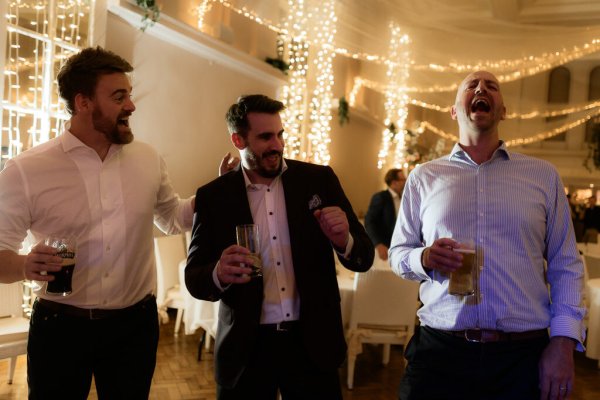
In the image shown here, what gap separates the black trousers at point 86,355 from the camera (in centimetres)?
188

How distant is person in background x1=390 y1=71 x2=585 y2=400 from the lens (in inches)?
67.7

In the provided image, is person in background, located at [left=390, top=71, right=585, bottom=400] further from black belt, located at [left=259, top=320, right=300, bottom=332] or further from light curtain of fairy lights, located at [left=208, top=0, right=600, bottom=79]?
light curtain of fairy lights, located at [left=208, top=0, right=600, bottom=79]

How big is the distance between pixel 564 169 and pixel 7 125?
60.1 ft

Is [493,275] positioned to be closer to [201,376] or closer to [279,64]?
[201,376]

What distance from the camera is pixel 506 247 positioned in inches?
70.7

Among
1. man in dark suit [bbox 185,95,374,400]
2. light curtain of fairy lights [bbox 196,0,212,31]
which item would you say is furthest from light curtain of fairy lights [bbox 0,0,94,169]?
man in dark suit [bbox 185,95,374,400]

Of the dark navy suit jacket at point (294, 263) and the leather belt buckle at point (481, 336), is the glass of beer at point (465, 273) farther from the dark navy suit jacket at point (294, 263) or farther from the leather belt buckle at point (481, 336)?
the dark navy suit jacket at point (294, 263)

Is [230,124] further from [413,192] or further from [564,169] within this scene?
[564,169]

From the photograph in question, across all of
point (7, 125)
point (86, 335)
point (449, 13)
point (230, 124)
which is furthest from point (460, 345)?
point (449, 13)

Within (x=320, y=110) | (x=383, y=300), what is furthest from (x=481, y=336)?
(x=320, y=110)

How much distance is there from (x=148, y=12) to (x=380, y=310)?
3582 mm

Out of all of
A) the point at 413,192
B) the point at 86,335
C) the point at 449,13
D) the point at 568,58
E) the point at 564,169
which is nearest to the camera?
the point at 86,335

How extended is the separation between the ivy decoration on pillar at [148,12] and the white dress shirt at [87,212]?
149 inches

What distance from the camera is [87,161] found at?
2.02 metres
